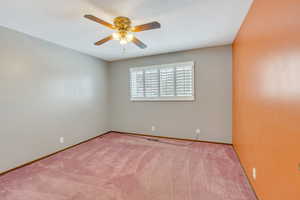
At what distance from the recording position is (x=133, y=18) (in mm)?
2082

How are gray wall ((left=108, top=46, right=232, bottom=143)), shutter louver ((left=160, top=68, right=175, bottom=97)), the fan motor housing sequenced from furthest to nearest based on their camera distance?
shutter louver ((left=160, top=68, right=175, bottom=97)) < gray wall ((left=108, top=46, right=232, bottom=143)) < the fan motor housing

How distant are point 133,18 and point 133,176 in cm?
240

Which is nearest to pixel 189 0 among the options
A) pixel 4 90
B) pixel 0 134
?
pixel 4 90

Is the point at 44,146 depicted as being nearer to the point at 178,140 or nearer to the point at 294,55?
the point at 178,140

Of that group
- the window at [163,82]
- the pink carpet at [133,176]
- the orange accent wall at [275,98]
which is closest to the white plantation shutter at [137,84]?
the window at [163,82]

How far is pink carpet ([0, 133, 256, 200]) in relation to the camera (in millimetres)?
1746

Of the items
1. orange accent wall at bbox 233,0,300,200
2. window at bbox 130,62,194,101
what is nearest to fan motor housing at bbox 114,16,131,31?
orange accent wall at bbox 233,0,300,200

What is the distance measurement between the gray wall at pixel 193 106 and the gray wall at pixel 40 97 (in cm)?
102

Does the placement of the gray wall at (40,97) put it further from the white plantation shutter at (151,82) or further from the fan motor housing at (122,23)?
the fan motor housing at (122,23)

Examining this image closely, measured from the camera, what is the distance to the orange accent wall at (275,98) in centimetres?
95

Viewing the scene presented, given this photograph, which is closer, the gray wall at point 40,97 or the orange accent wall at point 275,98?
the orange accent wall at point 275,98

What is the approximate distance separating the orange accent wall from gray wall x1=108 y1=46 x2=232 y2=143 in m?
1.57

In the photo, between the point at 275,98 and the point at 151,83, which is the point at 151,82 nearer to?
the point at 151,83

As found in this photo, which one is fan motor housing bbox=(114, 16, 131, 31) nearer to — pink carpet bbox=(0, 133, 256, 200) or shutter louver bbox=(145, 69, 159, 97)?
shutter louver bbox=(145, 69, 159, 97)
